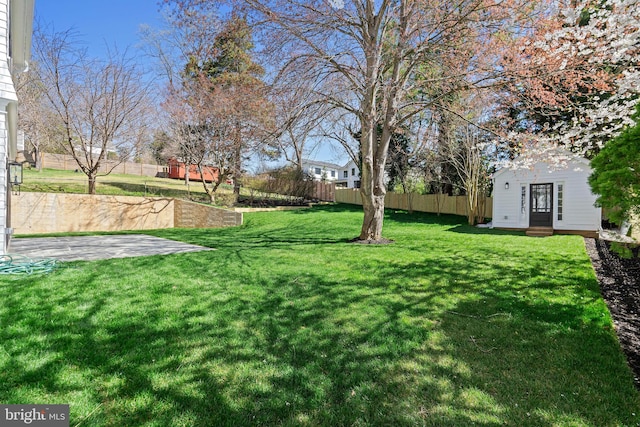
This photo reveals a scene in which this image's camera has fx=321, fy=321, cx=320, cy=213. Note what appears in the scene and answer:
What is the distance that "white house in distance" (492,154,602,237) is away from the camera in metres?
11.6

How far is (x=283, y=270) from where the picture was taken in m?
5.23

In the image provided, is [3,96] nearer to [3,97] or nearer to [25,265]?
[3,97]

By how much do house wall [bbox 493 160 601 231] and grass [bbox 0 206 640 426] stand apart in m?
8.62

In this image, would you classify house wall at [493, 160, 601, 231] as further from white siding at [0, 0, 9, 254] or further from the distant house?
the distant house

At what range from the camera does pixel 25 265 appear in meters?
4.88

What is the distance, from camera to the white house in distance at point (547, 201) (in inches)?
455

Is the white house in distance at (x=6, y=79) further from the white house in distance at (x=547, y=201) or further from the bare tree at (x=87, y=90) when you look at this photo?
the white house in distance at (x=547, y=201)

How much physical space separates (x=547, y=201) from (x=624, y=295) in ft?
31.9

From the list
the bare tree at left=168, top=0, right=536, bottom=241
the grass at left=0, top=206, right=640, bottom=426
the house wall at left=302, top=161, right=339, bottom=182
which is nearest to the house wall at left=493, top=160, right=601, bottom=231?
the bare tree at left=168, top=0, right=536, bottom=241

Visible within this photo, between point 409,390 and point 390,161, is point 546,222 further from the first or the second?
point 409,390

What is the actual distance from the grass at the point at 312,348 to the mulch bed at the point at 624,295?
0.15 m

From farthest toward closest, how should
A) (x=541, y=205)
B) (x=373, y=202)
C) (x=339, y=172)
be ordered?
(x=339, y=172) → (x=541, y=205) → (x=373, y=202)

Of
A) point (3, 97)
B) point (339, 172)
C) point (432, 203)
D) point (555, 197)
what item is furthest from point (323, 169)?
point (3, 97)

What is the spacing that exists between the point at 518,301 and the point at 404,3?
261 inches
